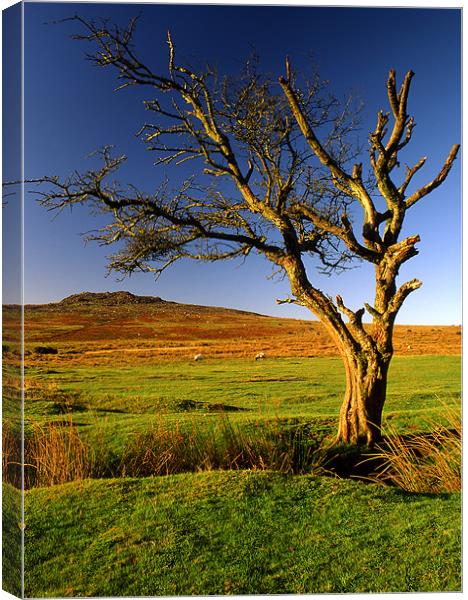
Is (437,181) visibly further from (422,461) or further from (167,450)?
(167,450)

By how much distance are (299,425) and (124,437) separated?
62.8 inches

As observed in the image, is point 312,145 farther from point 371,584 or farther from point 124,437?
point 371,584

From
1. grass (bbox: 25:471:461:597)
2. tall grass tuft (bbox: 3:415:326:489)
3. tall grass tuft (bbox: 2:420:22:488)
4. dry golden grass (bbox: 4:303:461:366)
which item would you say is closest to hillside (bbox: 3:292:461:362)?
dry golden grass (bbox: 4:303:461:366)

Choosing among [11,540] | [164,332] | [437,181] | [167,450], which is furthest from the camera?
[164,332]

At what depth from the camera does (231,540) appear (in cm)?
343

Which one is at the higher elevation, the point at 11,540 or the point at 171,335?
the point at 171,335

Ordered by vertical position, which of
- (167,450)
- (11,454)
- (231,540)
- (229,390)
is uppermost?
(229,390)

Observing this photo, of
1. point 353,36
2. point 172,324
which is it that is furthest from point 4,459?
point 353,36

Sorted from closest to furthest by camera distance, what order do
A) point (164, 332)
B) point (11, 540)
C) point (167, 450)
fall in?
point (11, 540) < point (167, 450) < point (164, 332)

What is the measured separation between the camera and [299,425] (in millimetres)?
4625

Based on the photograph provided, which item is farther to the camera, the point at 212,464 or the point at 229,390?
the point at 229,390

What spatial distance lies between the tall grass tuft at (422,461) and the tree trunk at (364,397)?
165 millimetres

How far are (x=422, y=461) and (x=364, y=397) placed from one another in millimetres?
710

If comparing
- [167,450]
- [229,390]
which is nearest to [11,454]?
[167,450]
